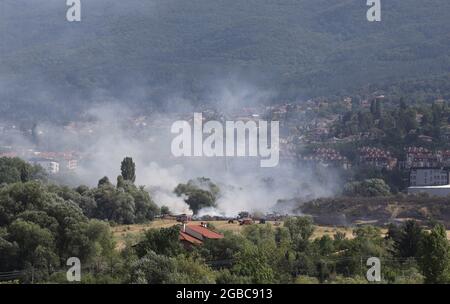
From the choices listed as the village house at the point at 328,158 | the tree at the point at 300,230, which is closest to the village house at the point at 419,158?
the village house at the point at 328,158

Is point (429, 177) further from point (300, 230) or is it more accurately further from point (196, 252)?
point (196, 252)

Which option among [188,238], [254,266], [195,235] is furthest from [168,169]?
[254,266]

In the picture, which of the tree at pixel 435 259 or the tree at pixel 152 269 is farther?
the tree at pixel 435 259

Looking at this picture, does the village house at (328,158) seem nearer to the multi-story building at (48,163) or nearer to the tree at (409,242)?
the multi-story building at (48,163)

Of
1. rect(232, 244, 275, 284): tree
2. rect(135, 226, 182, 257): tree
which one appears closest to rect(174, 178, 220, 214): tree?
rect(135, 226, 182, 257): tree
